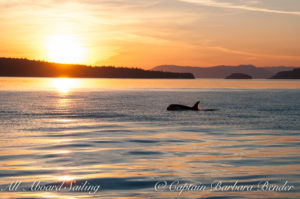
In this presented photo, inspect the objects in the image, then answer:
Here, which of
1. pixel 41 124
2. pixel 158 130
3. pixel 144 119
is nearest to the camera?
pixel 158 130

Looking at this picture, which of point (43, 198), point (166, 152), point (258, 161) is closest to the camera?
point (43, 198)

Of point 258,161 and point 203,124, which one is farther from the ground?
point 258,161

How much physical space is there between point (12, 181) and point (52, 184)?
5.05 ft

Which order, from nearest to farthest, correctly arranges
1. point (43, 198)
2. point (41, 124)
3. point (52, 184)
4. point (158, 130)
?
point (43, 198)
point (52, 184)
point (158, 130)
point (41, 124)

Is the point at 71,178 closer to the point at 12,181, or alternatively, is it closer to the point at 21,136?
the point at 12,181

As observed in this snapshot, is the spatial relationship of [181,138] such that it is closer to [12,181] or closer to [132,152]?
[132,152]

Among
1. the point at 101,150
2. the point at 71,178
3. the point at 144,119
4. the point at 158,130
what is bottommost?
the point at 144,119

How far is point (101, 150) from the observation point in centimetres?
2303

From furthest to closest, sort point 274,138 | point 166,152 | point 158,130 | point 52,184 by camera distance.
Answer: point 158,130 → point 274,138 → point 166,152 → point 52,184

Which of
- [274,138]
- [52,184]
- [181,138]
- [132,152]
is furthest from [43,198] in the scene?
[274,138]

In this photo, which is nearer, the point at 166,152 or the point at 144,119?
the point at 166,152

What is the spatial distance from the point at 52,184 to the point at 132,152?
298 inches

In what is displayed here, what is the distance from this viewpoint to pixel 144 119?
41.5 metres

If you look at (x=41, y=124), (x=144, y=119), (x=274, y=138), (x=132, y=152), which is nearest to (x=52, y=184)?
(x=132, y=152)
